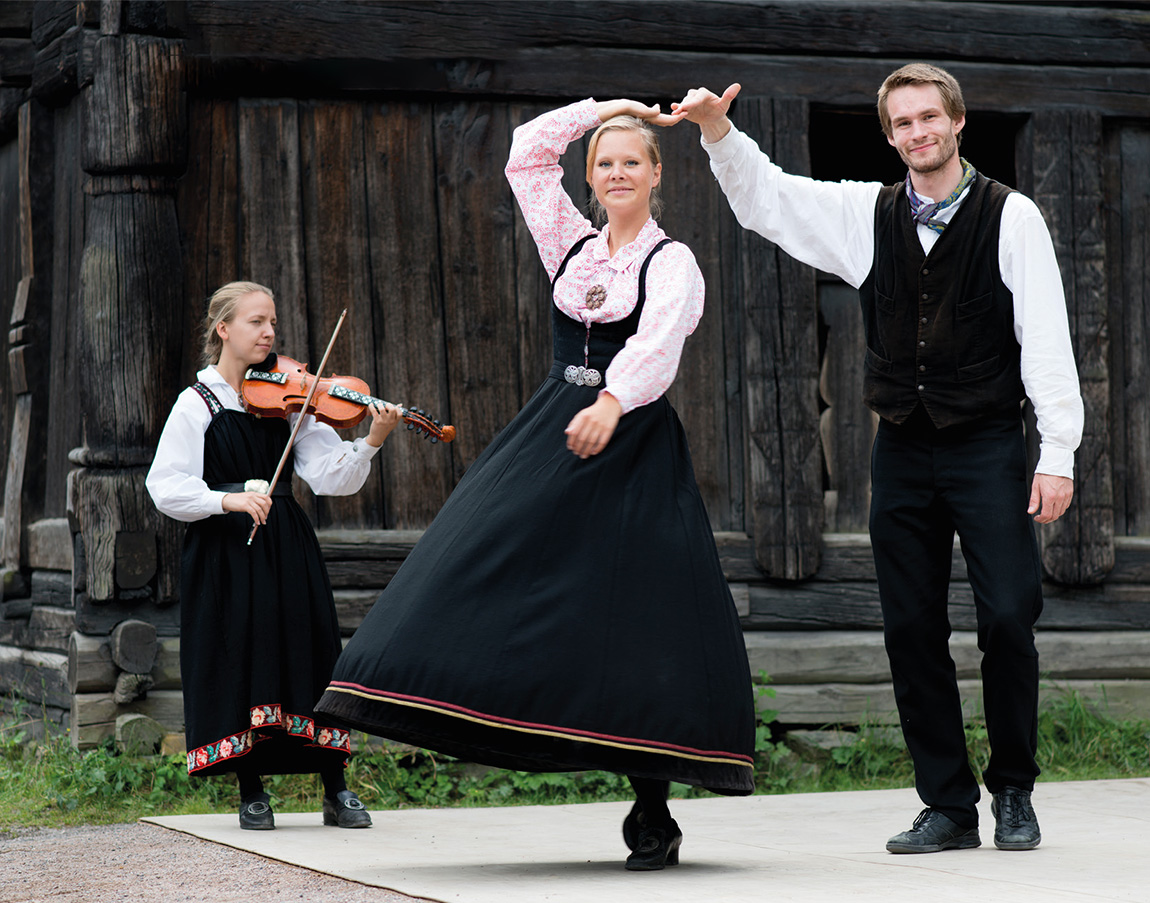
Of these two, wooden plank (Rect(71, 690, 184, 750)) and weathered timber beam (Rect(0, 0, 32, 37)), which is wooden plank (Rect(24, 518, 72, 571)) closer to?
wooden plank (Rect(71, 690, 184, 750))

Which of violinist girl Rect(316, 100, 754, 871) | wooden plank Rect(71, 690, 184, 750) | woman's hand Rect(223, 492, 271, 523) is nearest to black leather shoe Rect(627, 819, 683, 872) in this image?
violinist girl Rect(316, 100, 754, 871)

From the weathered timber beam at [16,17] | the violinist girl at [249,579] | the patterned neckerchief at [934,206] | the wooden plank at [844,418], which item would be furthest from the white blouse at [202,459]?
the weathered timber beam at [16,17]

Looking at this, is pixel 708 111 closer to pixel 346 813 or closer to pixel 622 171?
pixel 622 171

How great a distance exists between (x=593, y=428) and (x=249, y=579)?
4.95ft

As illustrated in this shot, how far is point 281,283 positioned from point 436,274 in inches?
23.5

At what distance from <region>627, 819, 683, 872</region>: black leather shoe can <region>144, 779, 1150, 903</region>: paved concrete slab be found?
0.16ft

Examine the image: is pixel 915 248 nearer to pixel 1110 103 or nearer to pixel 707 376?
pixel 707 376

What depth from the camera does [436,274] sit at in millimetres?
5480

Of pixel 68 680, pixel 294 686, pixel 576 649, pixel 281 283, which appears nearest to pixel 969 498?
pixel 576 649

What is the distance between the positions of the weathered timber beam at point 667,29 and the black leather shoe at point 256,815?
9.17 ft

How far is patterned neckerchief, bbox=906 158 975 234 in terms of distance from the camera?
3.45 metres

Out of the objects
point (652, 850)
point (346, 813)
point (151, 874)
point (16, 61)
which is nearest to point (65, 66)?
point (16, 61)

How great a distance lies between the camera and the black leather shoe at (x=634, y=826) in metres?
3.31

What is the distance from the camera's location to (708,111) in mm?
3383
